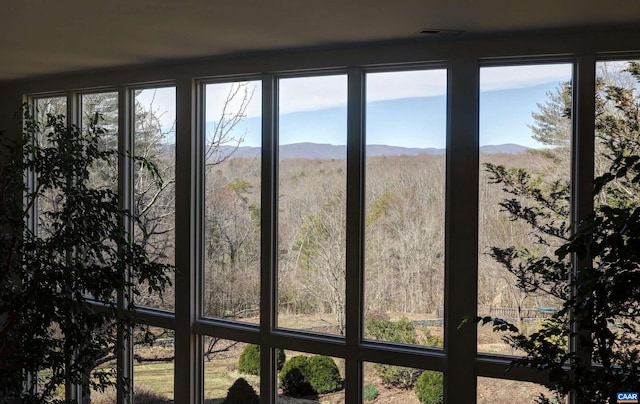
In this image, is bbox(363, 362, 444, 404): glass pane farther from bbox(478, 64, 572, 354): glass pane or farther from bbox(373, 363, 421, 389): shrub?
bbox(478, 64, 572, 354): glass pane

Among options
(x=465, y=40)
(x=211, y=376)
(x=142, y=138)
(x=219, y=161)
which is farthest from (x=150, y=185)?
(x=465, y=40)

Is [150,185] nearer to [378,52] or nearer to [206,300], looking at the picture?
[206,300]

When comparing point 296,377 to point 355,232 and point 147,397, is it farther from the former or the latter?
point 147,397

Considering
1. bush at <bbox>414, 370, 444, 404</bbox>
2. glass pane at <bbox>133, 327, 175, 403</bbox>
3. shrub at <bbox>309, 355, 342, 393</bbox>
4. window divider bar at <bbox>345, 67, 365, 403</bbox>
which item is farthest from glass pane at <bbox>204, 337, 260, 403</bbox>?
bush at <bbox>414, 370, 444, 404</bbox>

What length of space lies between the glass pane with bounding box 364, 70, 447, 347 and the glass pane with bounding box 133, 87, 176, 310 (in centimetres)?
191

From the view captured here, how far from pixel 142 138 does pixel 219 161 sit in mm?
931

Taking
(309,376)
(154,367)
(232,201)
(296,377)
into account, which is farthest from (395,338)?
(154,367)

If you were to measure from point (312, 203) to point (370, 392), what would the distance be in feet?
4.94

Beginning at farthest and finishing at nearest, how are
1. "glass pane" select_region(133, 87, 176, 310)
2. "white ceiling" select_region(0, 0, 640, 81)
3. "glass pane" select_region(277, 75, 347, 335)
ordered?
"glass pane" select_region(133, 87, 176, 310) → "glass pane" select_region(277, 75, 347, 335) → "white ceiling" select_region(0, 0, 640, 81)

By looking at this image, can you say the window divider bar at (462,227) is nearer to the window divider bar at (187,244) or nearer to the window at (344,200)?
the window at (344,200)

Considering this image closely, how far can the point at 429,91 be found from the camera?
14.3 feet

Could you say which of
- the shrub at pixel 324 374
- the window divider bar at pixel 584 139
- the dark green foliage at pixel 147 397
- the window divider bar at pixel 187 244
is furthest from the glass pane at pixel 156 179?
the window divider bar at pixel 584 139

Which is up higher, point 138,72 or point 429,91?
point 138,72

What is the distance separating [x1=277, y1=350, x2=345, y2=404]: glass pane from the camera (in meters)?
4.66
